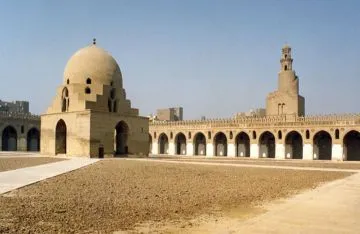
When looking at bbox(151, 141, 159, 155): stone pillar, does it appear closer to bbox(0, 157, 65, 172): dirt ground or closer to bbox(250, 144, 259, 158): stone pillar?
bbox(250, 144, 259, 158): stone pillar

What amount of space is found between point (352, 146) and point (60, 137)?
1044 inches

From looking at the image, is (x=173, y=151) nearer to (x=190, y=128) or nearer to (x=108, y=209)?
(x=190, y=128)

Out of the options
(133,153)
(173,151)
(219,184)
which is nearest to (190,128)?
(173,151)

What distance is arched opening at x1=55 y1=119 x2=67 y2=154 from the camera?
32781mm

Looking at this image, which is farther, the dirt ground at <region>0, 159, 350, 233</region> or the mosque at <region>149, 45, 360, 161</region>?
the mosque at <region>149, 45, 360, 161</region>

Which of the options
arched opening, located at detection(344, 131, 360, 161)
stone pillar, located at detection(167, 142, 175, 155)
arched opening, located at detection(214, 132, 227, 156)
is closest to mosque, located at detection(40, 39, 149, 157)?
arched opening, located at detection(214, 132, 227, 156)

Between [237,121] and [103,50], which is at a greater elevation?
[103,50]

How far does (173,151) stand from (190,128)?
12.2 ft

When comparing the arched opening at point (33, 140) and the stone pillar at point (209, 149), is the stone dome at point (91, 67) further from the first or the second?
the arched opening at point (33, 140)

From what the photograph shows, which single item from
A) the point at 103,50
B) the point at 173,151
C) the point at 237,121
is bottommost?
the point at 173,151

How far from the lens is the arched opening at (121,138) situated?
3309 centimetres

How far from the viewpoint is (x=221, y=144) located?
153 ft

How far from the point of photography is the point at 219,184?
13.3 metres

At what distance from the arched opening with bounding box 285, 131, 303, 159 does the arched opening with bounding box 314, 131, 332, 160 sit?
1853 millimetres
